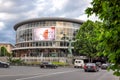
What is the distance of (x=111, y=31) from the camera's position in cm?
500

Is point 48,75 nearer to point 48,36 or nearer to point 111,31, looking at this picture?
point 111,31

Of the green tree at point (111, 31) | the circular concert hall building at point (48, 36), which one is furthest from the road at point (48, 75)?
the circular concert hall building at point (48, 36)

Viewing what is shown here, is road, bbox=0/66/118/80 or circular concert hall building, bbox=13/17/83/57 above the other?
circular concert hall building, bbox=13/17/83/57

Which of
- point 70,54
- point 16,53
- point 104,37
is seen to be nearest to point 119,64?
point 104,37

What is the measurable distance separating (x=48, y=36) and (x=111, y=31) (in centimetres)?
10231

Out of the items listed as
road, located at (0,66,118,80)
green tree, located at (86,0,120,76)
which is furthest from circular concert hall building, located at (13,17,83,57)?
green tree, located at (86,0,120,76)

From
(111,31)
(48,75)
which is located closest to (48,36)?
(48,75)

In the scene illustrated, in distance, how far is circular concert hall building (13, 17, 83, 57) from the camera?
108m

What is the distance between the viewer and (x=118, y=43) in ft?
17.0

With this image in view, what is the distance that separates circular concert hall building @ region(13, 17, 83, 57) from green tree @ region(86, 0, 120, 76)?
98450mm

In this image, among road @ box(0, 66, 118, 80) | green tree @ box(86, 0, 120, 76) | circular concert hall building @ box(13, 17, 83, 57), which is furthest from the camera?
circular concert hall building @ box(13, 17, 83, 57)

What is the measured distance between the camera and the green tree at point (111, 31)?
505cm

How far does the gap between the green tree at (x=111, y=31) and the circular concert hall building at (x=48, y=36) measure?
98.4 m

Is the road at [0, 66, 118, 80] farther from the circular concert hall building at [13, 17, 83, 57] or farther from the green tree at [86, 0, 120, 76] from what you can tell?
the circular concert hall building at [13, 17, 83, 57]
